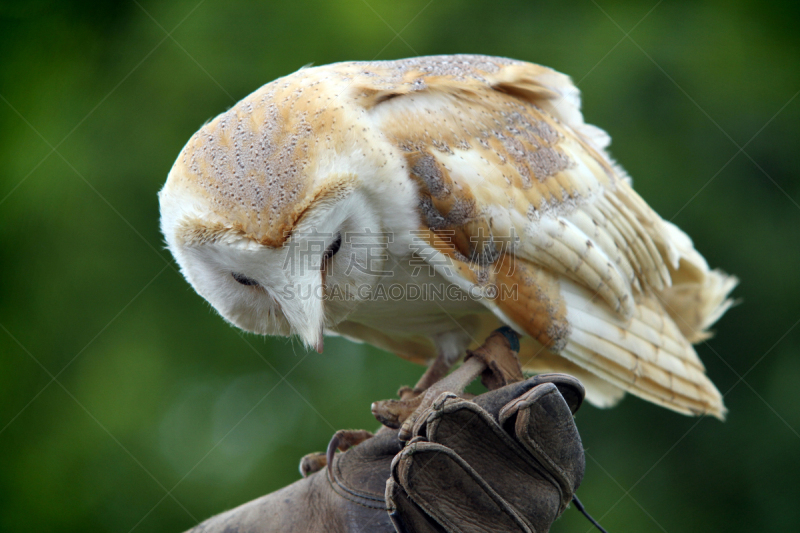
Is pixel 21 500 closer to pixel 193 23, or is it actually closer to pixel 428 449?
pixel 193 23

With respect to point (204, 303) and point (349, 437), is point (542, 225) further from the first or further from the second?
point (204, 303)

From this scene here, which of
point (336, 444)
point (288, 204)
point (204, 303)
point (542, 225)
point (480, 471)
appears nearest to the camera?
point (288, 204)

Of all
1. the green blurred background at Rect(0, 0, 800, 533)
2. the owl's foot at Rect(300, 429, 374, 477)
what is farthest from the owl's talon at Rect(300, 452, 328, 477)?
the green blurred background at Rect(0, 0, 800, 533)

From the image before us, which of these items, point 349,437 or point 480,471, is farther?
point 349,437

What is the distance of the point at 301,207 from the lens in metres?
→ 1.17

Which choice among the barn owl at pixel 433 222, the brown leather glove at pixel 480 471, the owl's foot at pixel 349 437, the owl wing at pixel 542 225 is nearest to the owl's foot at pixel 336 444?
the owl's foot at pixel 349 437

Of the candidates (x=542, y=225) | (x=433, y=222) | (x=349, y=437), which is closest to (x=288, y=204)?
(x=433, y=222)

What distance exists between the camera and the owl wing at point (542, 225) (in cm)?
138

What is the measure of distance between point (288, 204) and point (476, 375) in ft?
2.24

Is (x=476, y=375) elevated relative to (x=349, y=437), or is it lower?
elevated

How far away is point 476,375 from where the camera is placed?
154 cm

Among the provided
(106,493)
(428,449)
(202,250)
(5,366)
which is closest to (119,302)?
(5,366)

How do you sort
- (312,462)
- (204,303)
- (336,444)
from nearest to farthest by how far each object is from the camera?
(336,444), (312,462), (204,303)

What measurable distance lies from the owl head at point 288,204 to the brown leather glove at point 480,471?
1.08ft
